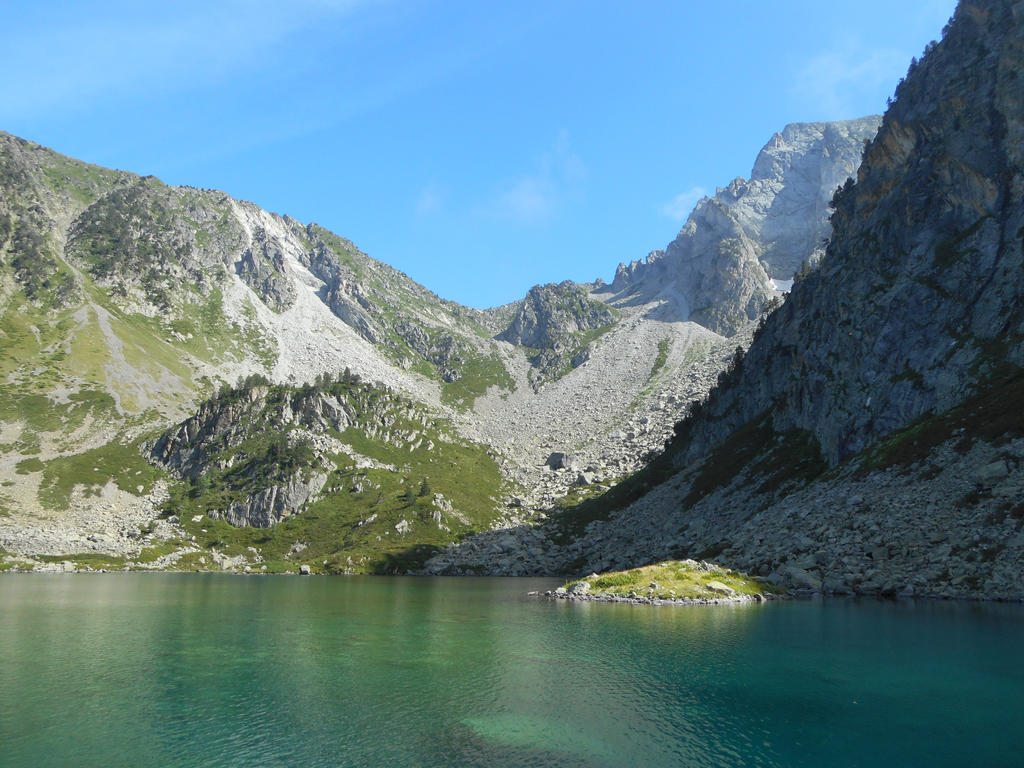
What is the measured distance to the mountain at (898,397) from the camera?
59344mm

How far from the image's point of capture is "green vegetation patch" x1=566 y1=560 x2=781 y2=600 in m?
65.2

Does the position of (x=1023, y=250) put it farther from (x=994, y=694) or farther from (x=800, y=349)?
(x=994, y=694)

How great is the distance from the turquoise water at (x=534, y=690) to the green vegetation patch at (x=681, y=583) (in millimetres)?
8395

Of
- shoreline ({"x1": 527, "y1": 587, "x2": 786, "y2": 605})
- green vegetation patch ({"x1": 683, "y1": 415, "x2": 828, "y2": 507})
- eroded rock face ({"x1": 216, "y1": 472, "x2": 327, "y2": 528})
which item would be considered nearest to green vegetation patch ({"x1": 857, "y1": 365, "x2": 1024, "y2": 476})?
green vegetation patch ({"x1": 683, "y1": 415, "x2": 828, "y2": 507})

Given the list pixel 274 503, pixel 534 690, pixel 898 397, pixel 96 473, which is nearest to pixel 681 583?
pixel 534 690

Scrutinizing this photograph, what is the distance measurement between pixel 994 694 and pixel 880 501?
4306 centimetres

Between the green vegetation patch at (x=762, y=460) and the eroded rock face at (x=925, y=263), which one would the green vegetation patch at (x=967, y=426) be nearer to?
the eroded rock face at (x=925, y=263)

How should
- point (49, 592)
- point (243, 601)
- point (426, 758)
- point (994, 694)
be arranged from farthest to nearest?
point (49, 592)
point (243, 601)
point (994, 694)
point (426, 758)

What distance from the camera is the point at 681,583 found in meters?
68.2

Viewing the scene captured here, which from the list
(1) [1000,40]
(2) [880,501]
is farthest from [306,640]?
(1) [1000,40]

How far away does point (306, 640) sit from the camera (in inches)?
1893

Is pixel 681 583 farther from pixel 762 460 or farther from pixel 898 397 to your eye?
pixel 762 460

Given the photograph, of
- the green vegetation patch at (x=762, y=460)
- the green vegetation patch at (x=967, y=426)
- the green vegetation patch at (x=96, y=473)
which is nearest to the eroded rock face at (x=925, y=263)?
the green vegetation patch at (x=762, y=460)

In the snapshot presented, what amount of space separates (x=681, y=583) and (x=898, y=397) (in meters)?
46.6
